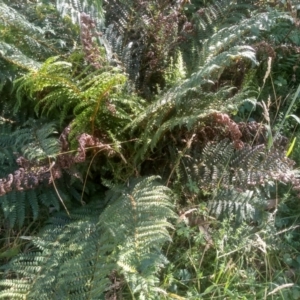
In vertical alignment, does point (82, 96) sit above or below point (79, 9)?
below

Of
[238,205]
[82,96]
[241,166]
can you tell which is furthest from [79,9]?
[238,205]

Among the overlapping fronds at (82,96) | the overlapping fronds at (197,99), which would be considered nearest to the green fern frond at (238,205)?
the overlapping fronds at (197,99)

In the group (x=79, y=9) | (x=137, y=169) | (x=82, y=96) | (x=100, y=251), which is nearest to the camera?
(x=100, y=251)

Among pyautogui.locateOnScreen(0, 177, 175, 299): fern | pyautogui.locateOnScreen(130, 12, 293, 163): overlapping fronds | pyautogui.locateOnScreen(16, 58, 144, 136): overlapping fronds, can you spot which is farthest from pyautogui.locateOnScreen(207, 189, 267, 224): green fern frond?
pyautogui.locateOnScreen(16, 58, 144, 136): overlapping fronds

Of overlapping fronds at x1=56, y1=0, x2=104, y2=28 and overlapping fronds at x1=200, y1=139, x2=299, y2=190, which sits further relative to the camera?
overlapping fronds at x1=56, y1=0, x2=104, y2=28

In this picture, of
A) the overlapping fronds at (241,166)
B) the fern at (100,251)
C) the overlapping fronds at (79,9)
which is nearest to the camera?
the fern at (100,251)

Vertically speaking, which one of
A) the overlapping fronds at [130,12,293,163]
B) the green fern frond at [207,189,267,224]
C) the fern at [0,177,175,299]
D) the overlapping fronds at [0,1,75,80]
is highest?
the overlapping fronds at [0,1,75,80]

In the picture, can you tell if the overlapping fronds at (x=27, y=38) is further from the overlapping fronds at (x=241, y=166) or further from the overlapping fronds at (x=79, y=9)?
the overlapping fronds at (x=241, y=166)

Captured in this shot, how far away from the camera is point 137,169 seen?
6.91 feet

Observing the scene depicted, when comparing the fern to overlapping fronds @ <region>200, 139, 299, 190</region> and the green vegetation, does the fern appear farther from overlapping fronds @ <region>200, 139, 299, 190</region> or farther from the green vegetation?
overlapping fronds @ <region>200, 139, 299, 190</region>

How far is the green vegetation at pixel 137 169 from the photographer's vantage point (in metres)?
1.77

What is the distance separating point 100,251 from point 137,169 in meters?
0.48

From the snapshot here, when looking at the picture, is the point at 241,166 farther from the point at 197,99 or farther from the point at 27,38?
the point at 27,38

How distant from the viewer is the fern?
5.25 ft
